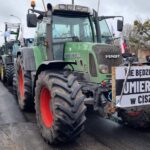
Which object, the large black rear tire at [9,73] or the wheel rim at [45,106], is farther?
the large black rear tire at [9,73]

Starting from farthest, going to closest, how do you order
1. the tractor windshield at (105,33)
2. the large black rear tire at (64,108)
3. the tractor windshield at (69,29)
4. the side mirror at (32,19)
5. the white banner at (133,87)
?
Result: the tractor windshield at (105,33), the tractor windshield at (69,29), the side mirror at (32,19), the white banner at (133,87), the large black rear tire at (64,108)

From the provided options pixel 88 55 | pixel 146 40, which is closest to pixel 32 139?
pixel 88 55

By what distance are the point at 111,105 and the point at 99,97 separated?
40 cm

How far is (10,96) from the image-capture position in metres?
11.6

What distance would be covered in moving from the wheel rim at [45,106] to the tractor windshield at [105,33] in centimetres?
207

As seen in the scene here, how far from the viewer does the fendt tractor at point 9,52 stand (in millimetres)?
14727

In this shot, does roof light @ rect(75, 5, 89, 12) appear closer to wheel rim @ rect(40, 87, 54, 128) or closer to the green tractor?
the green tractor

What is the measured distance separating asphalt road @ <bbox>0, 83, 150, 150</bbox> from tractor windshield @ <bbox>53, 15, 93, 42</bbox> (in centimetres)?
190

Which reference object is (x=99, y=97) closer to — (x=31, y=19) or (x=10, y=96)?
(x=31, y=19)

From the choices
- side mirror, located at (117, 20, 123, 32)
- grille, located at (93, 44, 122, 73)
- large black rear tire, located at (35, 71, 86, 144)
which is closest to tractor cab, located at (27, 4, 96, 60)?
side mirror, located at (117, 20, 123, 32)

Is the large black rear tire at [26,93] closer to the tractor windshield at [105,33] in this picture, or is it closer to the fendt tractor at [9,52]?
the tractor windshield at [105,33]

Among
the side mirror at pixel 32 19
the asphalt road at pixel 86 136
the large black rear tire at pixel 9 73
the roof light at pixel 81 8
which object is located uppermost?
the roof light at pixel 81 8

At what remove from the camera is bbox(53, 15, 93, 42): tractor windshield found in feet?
24.7

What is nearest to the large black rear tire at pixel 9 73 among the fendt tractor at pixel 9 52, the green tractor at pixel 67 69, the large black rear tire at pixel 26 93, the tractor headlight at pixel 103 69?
the fendt tractor at pixel 9 52
